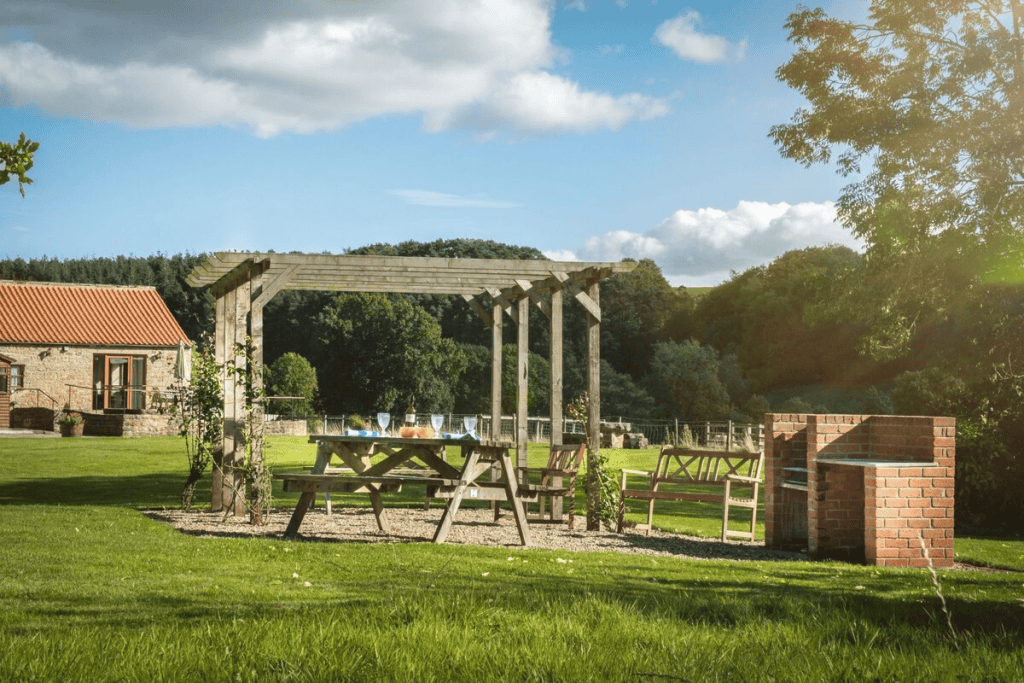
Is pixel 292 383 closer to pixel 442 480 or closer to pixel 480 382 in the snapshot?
pixel 480 382

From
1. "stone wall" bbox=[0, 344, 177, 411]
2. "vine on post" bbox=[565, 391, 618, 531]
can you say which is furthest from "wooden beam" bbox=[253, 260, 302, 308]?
"stone wall" bbox=[0, 344, 177, 411]

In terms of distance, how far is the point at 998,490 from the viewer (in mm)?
11922

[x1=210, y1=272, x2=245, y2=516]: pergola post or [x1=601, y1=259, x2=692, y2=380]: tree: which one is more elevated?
[x1=601, y1=259, x2=692, y2=380]: tree

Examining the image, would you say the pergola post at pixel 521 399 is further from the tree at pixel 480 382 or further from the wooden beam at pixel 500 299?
the tree at pixel 480 382

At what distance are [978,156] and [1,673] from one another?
14.9 metres

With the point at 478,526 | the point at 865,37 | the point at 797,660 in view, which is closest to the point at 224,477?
the point at 478,526

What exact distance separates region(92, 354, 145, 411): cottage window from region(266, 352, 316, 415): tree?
4.32 meters

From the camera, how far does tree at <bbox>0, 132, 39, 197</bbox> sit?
9.00 ft

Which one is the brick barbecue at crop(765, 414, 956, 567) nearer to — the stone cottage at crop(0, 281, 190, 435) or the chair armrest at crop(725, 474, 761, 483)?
the chair armrest at crop(725, 474, 761, 483)

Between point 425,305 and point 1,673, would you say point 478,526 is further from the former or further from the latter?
point 425,305

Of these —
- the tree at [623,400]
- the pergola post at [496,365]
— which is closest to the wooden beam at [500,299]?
the pergola post at [496,365]

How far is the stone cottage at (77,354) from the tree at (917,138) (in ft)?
69.8

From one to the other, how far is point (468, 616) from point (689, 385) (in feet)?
110

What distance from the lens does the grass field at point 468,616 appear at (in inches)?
119
